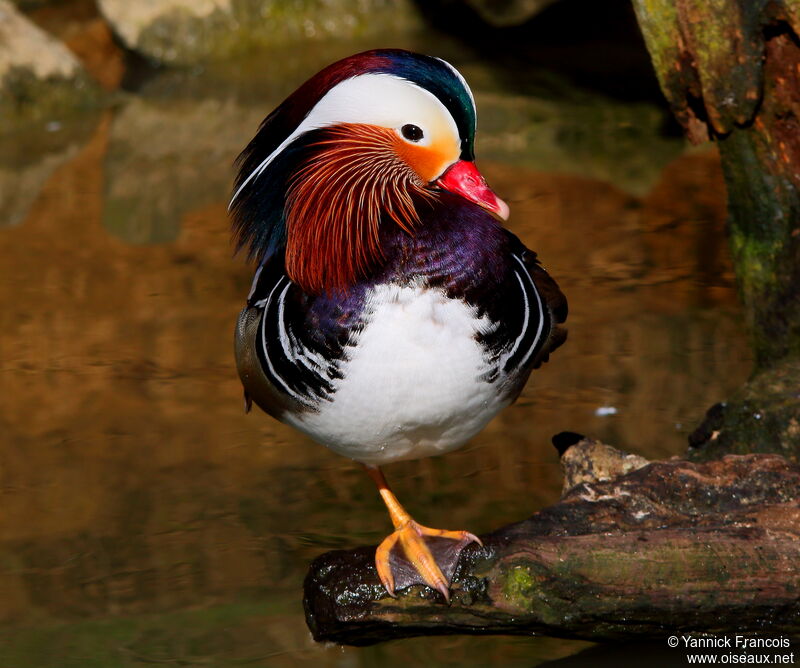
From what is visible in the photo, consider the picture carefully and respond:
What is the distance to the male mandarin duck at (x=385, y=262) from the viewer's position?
2.21 metres

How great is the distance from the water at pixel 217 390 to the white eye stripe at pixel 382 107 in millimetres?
1223

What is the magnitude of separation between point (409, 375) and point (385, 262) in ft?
0.71

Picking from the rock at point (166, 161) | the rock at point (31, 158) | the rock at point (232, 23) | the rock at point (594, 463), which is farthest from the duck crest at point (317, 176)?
the rock at point (232, 23)

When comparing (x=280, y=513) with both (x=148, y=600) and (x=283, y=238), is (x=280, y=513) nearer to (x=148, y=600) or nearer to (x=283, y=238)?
(x=148, y=600)

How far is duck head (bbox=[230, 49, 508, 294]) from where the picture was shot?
217 centimetres

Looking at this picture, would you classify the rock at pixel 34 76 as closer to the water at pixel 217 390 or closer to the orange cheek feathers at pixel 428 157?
the water at pixel 217 390

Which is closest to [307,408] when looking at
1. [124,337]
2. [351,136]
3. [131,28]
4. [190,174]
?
[351,136]

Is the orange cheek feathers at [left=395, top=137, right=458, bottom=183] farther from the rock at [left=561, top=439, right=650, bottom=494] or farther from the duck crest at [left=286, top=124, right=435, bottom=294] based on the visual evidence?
the rock at [left=561, top=439, right=650, bottom=494]

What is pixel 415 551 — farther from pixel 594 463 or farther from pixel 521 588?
pixel 594 463

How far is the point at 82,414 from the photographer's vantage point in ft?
12.4

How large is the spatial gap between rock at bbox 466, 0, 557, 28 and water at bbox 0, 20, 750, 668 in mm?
806

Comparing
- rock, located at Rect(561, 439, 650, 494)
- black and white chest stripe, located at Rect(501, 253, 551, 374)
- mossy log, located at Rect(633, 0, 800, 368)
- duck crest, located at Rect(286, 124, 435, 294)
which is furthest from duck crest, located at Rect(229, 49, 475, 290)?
mossy log, located at Rect(633, 0, 800, 368)

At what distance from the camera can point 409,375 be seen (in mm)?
2229

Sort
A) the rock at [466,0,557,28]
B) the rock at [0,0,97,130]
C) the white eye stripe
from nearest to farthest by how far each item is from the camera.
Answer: the white eye stripe, the rock at [0,0,97,130], the rock at [466,0,557,28]
